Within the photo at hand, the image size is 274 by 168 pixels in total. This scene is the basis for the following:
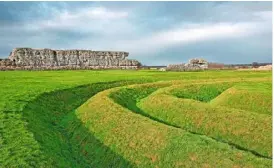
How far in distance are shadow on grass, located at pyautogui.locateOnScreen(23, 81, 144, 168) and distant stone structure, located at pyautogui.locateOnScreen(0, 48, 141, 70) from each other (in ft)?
120

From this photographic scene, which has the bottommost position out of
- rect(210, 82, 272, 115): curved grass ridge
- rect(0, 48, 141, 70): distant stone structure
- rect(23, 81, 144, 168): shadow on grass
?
rect(23, 81, 144, 168): shadow on grass

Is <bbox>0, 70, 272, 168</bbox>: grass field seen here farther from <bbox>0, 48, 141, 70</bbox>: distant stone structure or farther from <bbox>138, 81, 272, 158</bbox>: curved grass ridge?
<bbox>0, 48, 141, 70</bbox>: distant stone structure

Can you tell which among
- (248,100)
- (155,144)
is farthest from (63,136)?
(248,100)

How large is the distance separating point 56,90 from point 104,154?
1388 centimetres

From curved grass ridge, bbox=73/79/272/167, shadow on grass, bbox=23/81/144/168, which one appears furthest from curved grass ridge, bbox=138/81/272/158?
shadow on grass, bbox=23/81/144/168

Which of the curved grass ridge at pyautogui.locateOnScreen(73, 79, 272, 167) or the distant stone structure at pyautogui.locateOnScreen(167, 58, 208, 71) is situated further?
the distant stone structure at pyautogui.locateOnScreen(167, 58, 208, 71)

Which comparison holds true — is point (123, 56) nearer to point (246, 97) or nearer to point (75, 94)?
point (75, 94)

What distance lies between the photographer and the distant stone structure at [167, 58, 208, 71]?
A: 68.8m

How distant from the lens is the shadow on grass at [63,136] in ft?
50.3

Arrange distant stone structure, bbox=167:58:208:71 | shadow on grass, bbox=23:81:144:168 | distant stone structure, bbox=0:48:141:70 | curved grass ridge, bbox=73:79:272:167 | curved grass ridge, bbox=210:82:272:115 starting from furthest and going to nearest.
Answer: distant stone structure, bbox=167:58:208:71
distant stone structure, bbox=0:48:141:70
curved grass ridge, bbox=210:82:272:115
shadow on grass, bbox=23:81:144:168
curved grass ridge, bbox=73:79:272:167

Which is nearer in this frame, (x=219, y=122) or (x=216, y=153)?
(x=216, y=153)

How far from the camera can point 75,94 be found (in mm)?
29547

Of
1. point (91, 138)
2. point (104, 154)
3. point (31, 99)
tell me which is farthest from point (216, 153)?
point (31, 99)

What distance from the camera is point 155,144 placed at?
1505cm
